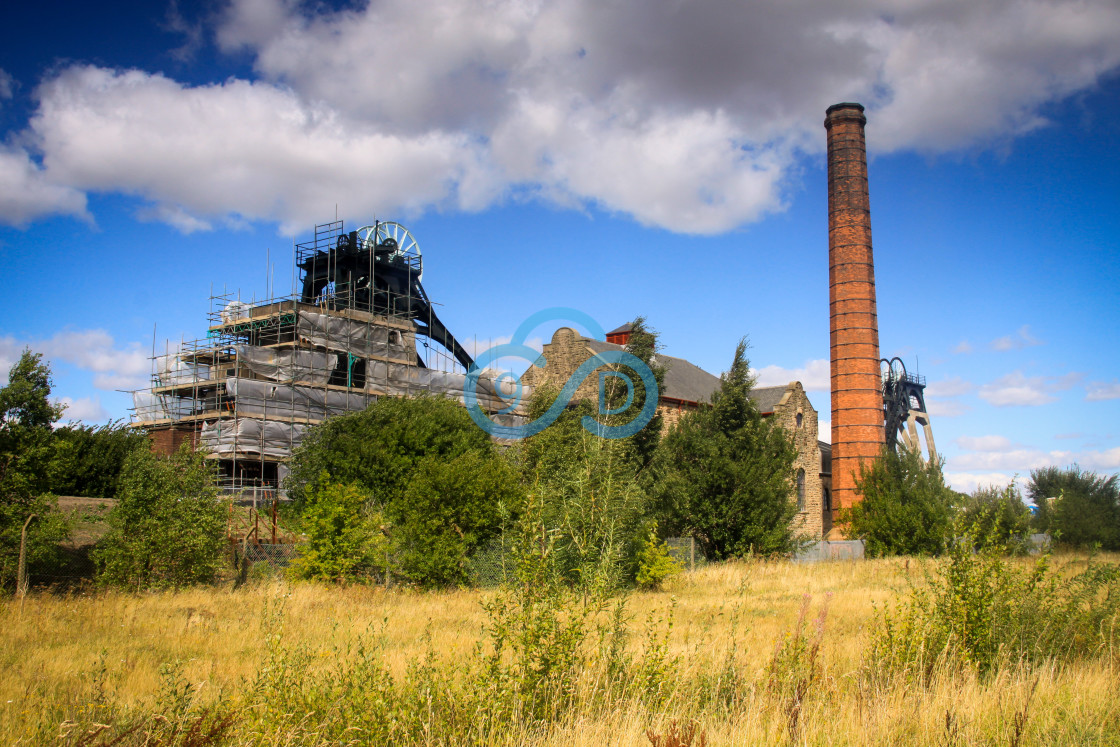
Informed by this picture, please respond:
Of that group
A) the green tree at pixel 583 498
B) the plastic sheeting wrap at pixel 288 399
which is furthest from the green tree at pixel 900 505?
the plastic sheeting wrap at pixel 288 399

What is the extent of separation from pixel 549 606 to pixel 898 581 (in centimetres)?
1494

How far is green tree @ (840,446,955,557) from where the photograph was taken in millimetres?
25703

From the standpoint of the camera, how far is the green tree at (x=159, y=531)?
540 inches

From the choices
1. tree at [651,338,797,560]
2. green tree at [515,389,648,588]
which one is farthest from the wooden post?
tree at [651,338,797,560]

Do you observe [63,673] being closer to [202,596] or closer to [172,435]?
[202,596]

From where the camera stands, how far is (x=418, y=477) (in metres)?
17.2

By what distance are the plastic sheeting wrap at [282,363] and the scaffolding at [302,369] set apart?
0.04m

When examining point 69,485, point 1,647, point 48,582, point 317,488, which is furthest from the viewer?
point 69,485

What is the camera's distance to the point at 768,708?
18.2ft

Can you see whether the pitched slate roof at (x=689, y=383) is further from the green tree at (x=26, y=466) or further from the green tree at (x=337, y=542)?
the green tree at (x=26, y=466)

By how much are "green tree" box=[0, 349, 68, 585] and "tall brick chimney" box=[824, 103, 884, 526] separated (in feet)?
93.8

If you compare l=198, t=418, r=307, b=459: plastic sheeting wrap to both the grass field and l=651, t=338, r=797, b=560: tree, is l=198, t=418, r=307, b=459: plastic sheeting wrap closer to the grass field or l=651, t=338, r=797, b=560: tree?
l=651, t=338, r=797, b=560: tree

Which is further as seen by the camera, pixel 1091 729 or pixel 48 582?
pixel 48 582

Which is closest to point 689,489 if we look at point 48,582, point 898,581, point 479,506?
point 898,581
